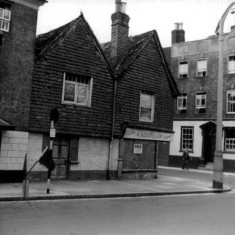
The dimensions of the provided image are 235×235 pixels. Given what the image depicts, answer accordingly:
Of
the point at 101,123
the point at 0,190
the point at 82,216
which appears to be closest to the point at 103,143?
the point at 101,123

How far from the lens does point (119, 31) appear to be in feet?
67.1

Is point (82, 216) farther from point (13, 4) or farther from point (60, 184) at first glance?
point (13, 4)

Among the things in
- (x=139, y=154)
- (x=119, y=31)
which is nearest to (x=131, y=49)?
(x=119, y=31)

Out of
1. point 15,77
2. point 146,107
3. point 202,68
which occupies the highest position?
point 202,68

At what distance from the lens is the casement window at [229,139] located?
Answer: 30.9m

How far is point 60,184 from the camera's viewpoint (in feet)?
48.7

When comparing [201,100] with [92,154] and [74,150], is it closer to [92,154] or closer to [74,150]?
[92,154]

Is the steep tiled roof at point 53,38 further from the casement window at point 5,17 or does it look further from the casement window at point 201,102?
the casement window at point 201,102

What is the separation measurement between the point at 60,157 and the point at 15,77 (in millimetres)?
4167

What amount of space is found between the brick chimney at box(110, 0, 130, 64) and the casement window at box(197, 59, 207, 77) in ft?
47.7

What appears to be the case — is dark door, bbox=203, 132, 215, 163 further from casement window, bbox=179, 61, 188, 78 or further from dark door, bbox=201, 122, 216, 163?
casement window, bbox=179, 61, 188, 78

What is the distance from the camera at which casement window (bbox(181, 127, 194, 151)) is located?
3325 cm

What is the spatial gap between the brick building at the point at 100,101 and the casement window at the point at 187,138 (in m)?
12.2

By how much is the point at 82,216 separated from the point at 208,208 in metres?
4.38
